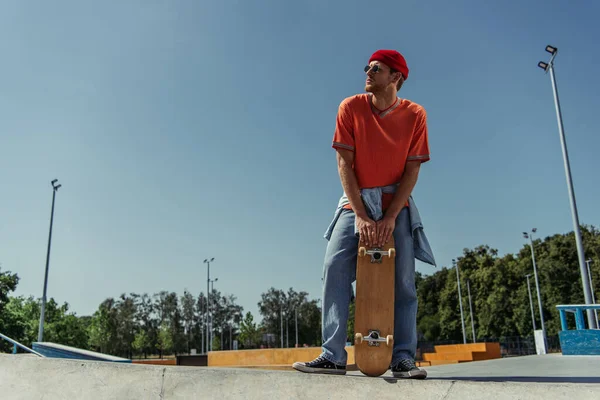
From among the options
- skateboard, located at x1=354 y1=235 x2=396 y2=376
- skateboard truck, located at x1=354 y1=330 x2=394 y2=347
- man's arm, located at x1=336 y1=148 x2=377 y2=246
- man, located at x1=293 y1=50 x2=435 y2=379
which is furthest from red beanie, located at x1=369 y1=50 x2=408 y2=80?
skateboard truck, located at x1=354 y1=330 x2=394 y2=347

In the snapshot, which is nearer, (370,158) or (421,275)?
(370,158)

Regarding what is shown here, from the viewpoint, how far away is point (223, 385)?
2.39 metres

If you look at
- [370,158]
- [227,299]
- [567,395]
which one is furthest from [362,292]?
[227,299]

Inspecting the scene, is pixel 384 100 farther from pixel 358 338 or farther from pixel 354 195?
pixel 358 338

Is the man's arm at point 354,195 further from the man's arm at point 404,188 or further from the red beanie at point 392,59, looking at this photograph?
the red beanie at point 392,59

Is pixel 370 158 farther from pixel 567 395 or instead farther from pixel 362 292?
pixel 567 395

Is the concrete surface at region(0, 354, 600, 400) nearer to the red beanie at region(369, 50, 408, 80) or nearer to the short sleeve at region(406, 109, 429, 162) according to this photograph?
the short sleeve at region(406, 109, 429, 162)

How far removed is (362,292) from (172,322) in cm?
9489

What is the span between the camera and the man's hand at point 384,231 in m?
2.82

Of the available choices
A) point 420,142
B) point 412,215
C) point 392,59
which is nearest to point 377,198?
point 412,215

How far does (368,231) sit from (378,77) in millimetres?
1071

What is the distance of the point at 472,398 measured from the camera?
1916mm

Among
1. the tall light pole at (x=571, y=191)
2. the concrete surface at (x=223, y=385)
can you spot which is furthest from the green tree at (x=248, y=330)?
the concrete surface at (x=223, y=385)

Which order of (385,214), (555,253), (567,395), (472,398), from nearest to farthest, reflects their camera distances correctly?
(567,395), (472,398), (385,214), (555,253)
